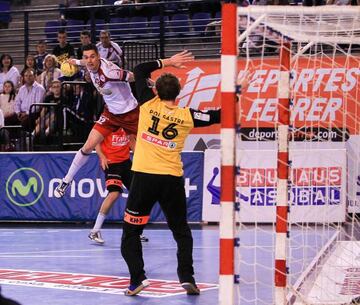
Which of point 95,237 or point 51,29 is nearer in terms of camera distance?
point 95,237

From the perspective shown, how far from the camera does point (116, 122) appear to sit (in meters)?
13.5

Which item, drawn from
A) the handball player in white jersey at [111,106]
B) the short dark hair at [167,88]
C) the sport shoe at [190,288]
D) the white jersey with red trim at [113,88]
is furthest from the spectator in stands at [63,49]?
the sport shoe at [190,288]

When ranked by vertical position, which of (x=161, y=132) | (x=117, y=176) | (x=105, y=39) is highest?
(x=105, y=39)

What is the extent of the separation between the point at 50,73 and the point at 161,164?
11923 mm

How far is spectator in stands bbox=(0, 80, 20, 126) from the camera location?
803 inches

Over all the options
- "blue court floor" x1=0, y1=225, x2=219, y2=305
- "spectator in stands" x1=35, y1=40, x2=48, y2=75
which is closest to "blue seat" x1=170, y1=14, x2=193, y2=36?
"spectator in stands" x1=35, y1=40, x2=48, y2=75

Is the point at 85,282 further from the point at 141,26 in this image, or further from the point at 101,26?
the point at 101,26

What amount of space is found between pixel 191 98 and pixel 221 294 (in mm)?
12018

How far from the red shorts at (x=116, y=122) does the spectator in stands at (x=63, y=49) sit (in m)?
7.55

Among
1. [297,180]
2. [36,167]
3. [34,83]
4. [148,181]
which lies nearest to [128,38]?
[34,83]

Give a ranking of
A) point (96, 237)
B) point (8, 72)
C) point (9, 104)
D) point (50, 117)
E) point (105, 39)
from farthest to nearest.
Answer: point (8, 72) → point (9, 104) → point (105, 39) → point (50, 117) → point (96, 237)

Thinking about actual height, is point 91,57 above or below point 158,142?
above

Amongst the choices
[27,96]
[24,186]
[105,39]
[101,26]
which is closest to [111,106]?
[24,186]

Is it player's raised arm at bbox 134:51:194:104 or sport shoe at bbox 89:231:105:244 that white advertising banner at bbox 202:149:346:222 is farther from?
player's raised arm at bbox 134:51:194:104
